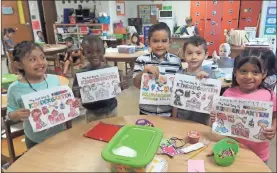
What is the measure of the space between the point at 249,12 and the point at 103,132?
6618mm

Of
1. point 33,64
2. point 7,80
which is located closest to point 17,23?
point 7,80

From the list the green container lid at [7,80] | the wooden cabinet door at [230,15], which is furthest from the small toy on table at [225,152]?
the wooden cabinet door at [230,15]

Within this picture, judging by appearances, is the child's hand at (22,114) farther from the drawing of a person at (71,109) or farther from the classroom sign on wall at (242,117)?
the classroom sign on wall at (242,117)

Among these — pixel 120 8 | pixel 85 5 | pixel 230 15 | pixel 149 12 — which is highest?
pixel 85 5

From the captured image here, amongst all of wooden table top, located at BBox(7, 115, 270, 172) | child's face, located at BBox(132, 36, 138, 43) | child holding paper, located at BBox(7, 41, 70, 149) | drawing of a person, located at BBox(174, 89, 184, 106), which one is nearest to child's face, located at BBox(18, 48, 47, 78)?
child holding paper, located at BBox(7, 41, 70, 149)

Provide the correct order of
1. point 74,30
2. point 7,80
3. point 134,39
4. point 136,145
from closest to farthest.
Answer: point 136,145 < point 7,80 < point 134,39 < point 74,30

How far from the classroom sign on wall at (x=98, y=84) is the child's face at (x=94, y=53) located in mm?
208

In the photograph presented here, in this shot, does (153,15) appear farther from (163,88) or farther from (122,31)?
(163,88)

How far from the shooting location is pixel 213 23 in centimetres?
691

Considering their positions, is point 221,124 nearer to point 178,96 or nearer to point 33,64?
point 178,96

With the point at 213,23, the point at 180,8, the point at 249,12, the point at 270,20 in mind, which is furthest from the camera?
the point at 180,8

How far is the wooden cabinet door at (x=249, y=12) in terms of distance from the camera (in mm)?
6426

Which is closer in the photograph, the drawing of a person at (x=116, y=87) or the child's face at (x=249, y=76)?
the child's face at (x=249, y=76)

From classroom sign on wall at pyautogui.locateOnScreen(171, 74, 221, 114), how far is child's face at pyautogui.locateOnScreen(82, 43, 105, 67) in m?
0.63
